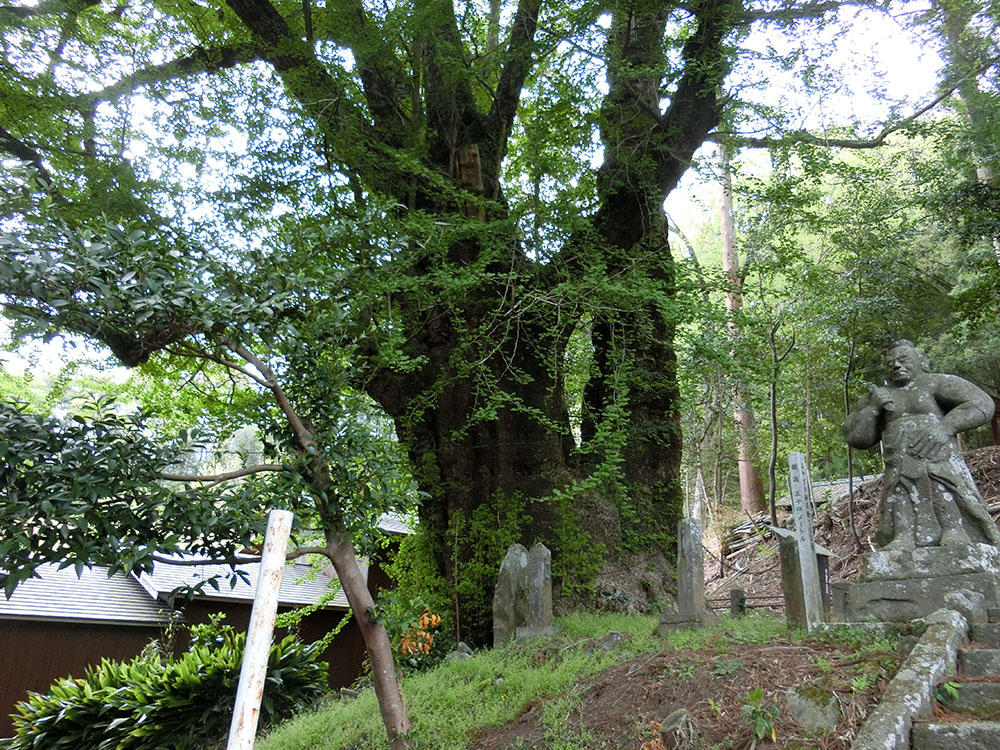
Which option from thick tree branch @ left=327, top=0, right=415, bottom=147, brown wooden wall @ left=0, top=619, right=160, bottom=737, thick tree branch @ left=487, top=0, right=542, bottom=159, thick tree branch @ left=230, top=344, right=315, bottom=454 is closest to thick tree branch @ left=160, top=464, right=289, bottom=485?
thick tree branch @ left=230, top=344, right=315, bottom=454

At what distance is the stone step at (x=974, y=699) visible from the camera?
12.0ft

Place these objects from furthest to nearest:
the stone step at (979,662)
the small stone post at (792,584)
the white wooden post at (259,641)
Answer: the small stone post at (792,584)
the stone step at (979,662)
the white wooden post at (259,641)

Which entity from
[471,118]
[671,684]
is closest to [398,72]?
[471,118]

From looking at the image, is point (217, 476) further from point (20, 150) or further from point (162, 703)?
point (20, 150)

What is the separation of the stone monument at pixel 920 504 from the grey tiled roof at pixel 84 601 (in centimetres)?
1078

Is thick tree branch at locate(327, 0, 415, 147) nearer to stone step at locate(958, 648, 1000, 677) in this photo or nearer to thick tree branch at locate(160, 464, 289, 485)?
thick tree branch at locate(160, 464, 289, 485)

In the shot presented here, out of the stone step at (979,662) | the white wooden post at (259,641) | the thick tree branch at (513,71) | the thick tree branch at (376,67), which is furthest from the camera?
the thick tree branch at (513,71)

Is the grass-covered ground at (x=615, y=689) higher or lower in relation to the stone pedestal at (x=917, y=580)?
lower

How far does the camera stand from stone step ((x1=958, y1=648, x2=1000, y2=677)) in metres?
4.12

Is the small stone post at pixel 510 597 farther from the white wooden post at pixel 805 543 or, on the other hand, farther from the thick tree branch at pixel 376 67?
the thick tree branch at pixel 376 67

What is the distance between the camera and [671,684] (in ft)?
16.1

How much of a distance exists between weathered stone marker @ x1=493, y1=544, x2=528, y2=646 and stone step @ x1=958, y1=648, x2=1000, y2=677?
399 centimetres

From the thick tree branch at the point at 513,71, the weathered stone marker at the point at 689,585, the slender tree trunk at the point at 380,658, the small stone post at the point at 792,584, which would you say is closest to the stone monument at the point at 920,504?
the small stone post at the point at 792,584

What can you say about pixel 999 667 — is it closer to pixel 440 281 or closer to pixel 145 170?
pixel 440 281
